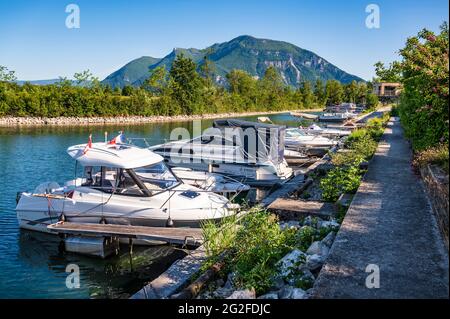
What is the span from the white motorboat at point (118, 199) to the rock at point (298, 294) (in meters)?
6.04

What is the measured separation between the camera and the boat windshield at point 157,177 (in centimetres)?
1301

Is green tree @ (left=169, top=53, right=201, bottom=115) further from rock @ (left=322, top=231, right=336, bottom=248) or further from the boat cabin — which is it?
rock @ (left=322, top=231, right=336, bottom=248)

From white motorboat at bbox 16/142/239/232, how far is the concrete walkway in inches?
189

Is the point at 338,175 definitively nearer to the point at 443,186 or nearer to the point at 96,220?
the point at 443,186

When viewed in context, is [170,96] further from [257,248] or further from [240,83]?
[257,248]

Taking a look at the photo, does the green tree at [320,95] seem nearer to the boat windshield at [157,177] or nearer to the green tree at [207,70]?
the green tree at [207,70]

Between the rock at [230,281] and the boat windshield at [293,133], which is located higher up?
the boat windshield at [293,133]

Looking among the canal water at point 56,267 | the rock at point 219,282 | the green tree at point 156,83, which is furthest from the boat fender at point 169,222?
the green tree at point 156,83

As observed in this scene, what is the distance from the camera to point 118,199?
1216 cm

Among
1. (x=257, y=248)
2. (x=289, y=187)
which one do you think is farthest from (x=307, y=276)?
(x=289, y=187)

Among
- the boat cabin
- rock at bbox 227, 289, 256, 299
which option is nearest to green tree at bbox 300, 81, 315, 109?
the boat cabin

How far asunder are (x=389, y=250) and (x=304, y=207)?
5221 mm

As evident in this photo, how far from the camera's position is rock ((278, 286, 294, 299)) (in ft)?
21.3

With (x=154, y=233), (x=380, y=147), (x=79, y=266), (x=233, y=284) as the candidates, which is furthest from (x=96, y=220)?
(x=380, y=147)
